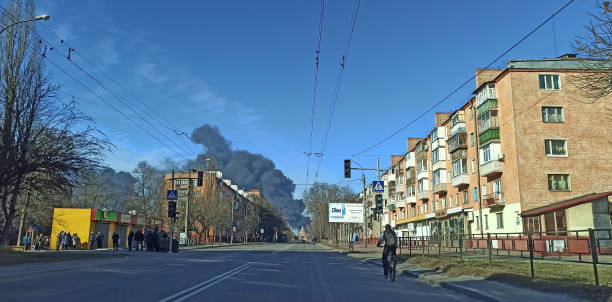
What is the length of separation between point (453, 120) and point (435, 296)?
1682 inches

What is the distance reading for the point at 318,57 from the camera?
18.8m

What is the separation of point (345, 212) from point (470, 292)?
42.5 metres

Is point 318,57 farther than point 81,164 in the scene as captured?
No

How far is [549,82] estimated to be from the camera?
38.7 metres

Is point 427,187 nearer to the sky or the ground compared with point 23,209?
nearer to the sky

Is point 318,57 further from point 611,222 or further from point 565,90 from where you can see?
point 565,90

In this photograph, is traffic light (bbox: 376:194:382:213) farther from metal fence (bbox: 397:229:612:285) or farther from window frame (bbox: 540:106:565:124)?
window frame (bbox: 540:106:565:124)

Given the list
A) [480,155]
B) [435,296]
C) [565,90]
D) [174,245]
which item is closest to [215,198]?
[174,245]

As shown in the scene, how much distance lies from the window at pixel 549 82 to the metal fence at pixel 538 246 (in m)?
20.4

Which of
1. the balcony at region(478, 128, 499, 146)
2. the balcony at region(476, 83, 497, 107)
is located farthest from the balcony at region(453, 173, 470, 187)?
the balcony at region(476, 83, 497, 107)

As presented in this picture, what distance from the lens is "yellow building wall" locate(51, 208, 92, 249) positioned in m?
39.1

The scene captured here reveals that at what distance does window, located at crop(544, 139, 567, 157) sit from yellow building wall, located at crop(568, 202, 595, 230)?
378 inches

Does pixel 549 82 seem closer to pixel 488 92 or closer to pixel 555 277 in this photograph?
pixel 488 92

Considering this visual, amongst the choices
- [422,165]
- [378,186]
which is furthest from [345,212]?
[378,186]
